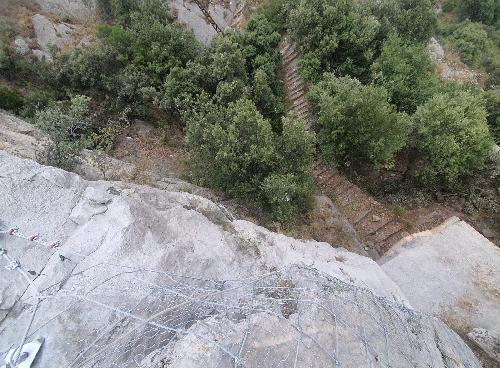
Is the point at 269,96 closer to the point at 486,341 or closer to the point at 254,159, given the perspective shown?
the point at 254,159

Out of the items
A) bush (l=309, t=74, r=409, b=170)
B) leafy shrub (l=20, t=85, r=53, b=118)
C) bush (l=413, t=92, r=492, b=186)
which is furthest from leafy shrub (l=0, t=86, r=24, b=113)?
bush (l=413, t=92, r=492, b=186)

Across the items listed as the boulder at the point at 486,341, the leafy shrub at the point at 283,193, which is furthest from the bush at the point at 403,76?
the boulder at the point at 486,341

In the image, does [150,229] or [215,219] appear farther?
[215,219]

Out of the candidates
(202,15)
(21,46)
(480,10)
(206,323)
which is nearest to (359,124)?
(206,323)

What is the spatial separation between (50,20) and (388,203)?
1468 cm

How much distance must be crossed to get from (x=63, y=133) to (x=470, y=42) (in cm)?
2295

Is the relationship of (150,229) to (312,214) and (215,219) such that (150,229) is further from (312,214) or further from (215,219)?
(312,214)

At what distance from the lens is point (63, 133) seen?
10031 millimetres

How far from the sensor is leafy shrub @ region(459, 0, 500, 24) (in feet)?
89.7

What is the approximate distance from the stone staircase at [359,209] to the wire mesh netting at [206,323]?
17.6 feet

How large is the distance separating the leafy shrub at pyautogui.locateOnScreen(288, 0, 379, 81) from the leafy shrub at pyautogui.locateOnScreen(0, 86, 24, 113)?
9.63 metres

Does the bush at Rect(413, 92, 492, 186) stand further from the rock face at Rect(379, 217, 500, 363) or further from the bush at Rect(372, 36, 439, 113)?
the rock face at Rect(379, 217, 500, 363)

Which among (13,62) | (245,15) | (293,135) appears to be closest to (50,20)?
(13,62)

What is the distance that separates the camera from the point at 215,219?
814 centimetres
